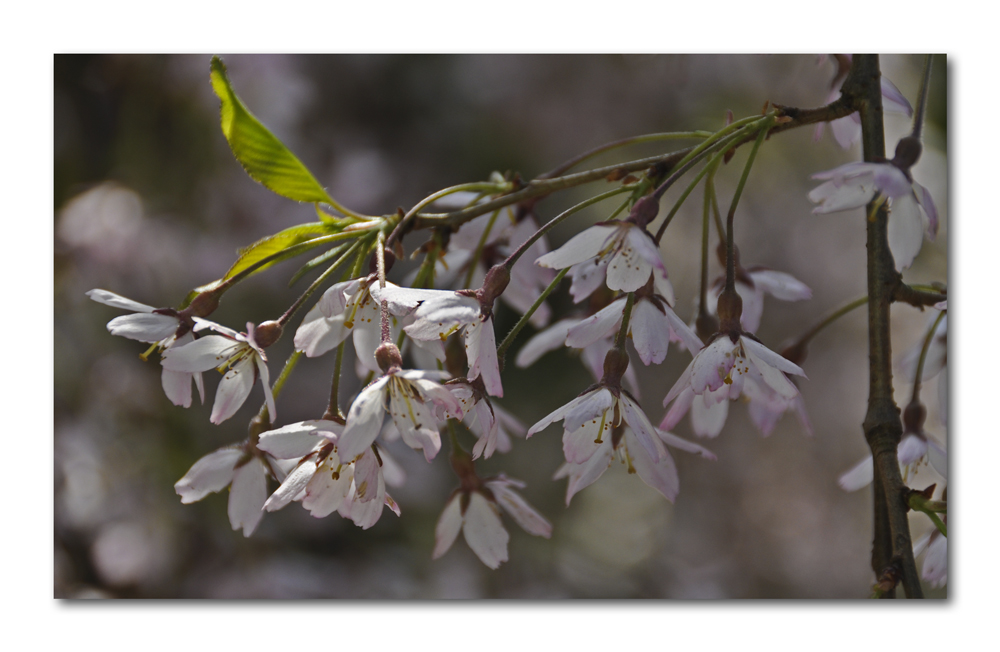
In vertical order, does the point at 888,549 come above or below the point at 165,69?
below

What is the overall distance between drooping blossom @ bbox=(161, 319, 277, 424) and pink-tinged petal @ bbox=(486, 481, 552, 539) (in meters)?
0.24

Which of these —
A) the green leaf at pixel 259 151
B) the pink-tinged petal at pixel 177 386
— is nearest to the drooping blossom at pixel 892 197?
the green leaf at pixel 259 151

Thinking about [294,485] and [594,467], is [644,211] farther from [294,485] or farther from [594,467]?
[294,485]

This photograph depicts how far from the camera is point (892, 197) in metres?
0.62

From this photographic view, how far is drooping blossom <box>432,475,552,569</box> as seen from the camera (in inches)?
29.1

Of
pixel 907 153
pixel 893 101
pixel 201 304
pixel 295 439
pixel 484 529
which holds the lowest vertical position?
pixel 484 529

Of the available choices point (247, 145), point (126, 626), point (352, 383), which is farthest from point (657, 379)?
point (247, 145)

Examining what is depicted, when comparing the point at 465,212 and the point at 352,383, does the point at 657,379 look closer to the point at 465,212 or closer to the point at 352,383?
the point at 352,383

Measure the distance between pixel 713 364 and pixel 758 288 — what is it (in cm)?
30

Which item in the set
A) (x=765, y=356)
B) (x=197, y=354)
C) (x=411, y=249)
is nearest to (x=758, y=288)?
(x=765, y=356)

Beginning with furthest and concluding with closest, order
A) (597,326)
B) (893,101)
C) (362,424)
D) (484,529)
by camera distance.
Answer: (893,101) → (484,529) → (597,326) → (362,424)

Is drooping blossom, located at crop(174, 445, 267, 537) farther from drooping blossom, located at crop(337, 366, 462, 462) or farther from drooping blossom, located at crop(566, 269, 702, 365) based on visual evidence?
drooping blossom, located at crop(566, 269, 702, 365)
